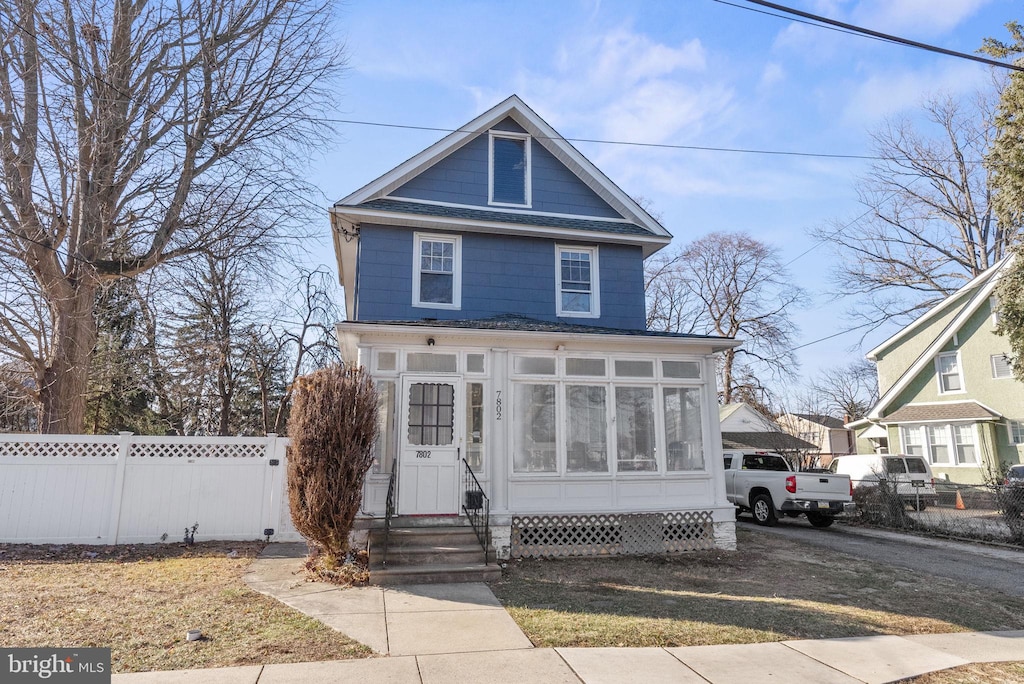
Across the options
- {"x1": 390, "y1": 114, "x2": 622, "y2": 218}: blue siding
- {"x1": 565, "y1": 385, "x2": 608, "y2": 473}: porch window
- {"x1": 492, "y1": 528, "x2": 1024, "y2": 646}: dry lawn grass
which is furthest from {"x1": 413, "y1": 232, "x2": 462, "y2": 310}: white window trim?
{"x1": 492, "y1": 528, "x2": 1024, "y2": 646}: dry lawn grass

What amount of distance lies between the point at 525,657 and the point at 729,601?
326 centimetres

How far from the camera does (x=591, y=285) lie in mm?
13164

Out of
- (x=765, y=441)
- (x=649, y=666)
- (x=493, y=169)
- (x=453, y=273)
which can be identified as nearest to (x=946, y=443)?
(x=765, y=441)

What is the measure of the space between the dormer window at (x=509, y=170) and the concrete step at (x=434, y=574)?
25.9 feet

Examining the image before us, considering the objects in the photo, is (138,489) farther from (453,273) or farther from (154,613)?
(453,273)

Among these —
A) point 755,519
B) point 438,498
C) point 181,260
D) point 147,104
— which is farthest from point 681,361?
point 147,104

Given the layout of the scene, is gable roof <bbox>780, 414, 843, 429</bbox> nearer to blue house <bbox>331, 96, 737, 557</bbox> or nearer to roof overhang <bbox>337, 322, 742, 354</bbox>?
blue house <bbox>331, 96, 737, 557</bbox>

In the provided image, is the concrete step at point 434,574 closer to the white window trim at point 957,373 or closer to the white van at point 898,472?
the white van at point 898,472

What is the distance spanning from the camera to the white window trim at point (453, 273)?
1208 centimetres

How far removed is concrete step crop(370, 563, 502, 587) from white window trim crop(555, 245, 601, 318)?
6.12 metres

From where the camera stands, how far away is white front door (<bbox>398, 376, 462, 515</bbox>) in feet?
30.3

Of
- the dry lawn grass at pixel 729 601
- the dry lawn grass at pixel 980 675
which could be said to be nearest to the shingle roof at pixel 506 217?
the dry lawn grass at pixel 729 601

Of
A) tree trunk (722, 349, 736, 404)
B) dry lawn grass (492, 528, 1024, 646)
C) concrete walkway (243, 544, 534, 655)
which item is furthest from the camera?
tree trunk (722, 349, 736, 404)

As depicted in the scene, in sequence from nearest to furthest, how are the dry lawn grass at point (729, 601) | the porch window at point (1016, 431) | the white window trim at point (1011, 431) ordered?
the dry lawn grass at point (729, 601)
the porch window at point (1016, 431)
the white window trim at point (1011, 431)
